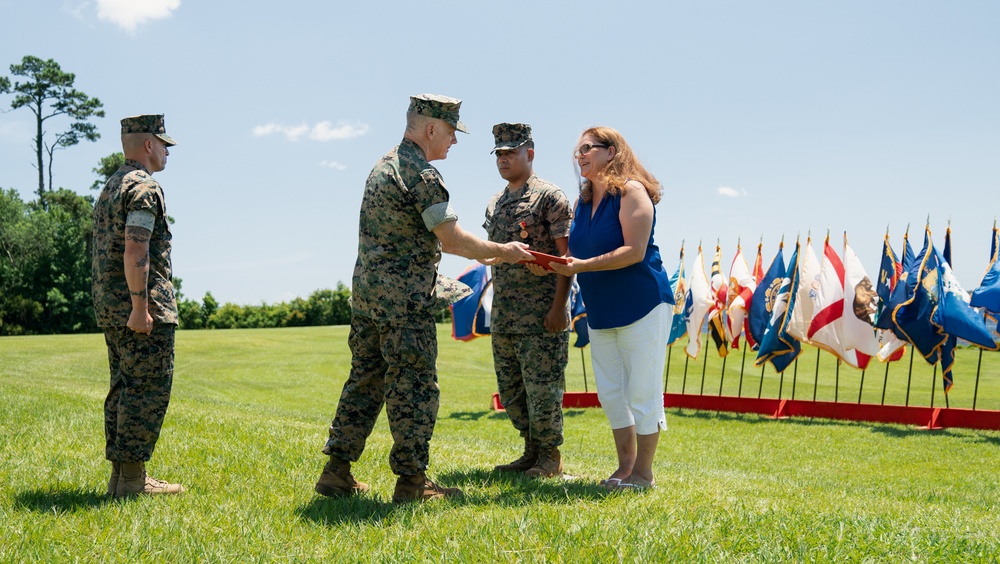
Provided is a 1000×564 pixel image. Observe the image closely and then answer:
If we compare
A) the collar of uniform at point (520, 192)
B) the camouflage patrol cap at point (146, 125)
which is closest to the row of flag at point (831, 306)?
the collar of uniform at point (520, 192)

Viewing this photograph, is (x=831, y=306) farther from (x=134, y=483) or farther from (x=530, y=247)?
(x=134, y=483)

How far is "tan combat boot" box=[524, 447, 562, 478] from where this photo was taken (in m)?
5.23

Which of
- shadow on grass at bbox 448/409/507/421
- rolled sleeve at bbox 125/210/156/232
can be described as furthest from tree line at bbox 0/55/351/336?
rolled sleeve at bbox 125/210/156/232

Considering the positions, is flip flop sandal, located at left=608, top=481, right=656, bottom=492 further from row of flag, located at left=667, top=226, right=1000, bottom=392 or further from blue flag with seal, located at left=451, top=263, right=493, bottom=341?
row of flag, located at left=667, top=226, right=1000, bottom=392

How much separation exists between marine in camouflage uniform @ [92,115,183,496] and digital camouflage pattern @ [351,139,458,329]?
1.18 m

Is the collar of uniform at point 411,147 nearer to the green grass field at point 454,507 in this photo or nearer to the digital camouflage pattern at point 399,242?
the digital camouflage pattern at point 399,242

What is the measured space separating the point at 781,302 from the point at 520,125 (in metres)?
9.07

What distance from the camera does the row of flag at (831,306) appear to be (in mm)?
11461

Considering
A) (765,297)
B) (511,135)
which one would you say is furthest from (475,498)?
(765,297)

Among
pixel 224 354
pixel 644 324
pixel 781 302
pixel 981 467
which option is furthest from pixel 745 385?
pixel 644 324

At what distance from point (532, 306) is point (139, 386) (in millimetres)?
2332

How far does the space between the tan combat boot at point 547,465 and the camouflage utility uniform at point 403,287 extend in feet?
4.47

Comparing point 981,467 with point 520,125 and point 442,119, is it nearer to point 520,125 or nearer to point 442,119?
point 520,125

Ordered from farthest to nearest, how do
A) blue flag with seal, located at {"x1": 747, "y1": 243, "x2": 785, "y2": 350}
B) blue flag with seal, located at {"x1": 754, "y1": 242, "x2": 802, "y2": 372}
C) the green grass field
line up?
blue flag with seal, located at {"x1": 747, "y1": 243, "x2": 785, "y2": 350}
blue flag with seal, located at {"x1": 754, "y1": 242, "x2": 802, "y2": 372}
the green grass field
